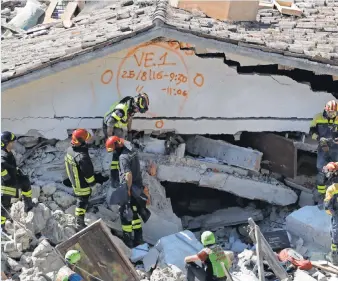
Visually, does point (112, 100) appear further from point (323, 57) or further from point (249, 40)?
point (323, 57)

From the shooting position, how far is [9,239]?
11.9 m

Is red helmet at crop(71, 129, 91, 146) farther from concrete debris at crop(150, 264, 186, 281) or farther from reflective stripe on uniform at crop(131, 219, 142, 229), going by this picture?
concrete debris at crop(150, 264, 186, 281)

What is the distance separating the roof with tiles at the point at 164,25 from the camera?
12273 millimetres

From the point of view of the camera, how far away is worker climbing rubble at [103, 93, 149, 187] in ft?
40.8

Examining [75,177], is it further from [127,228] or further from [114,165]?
[127,228]

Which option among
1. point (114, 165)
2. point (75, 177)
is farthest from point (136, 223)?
point (75, 177)

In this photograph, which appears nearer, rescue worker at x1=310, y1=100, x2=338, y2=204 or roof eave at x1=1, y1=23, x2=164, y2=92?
roof eave at x1=1, y1=23, x2=164, y2=92

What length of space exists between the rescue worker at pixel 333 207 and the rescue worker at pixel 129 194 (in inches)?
107

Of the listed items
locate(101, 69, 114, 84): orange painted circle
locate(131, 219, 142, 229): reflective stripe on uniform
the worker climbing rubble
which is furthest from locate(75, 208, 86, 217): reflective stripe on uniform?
locate(101, 69, 114, 84): orange painted circle

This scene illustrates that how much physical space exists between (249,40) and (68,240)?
4.08m

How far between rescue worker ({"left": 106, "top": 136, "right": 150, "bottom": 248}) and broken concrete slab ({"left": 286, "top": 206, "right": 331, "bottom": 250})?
2.32m

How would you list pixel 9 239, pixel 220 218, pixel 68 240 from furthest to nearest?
1. pixel 220 218
2. pixel 9 239
3. pixel 68 240

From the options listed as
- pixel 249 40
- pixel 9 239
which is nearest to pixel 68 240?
pixel 9 239

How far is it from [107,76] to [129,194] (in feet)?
7.07
